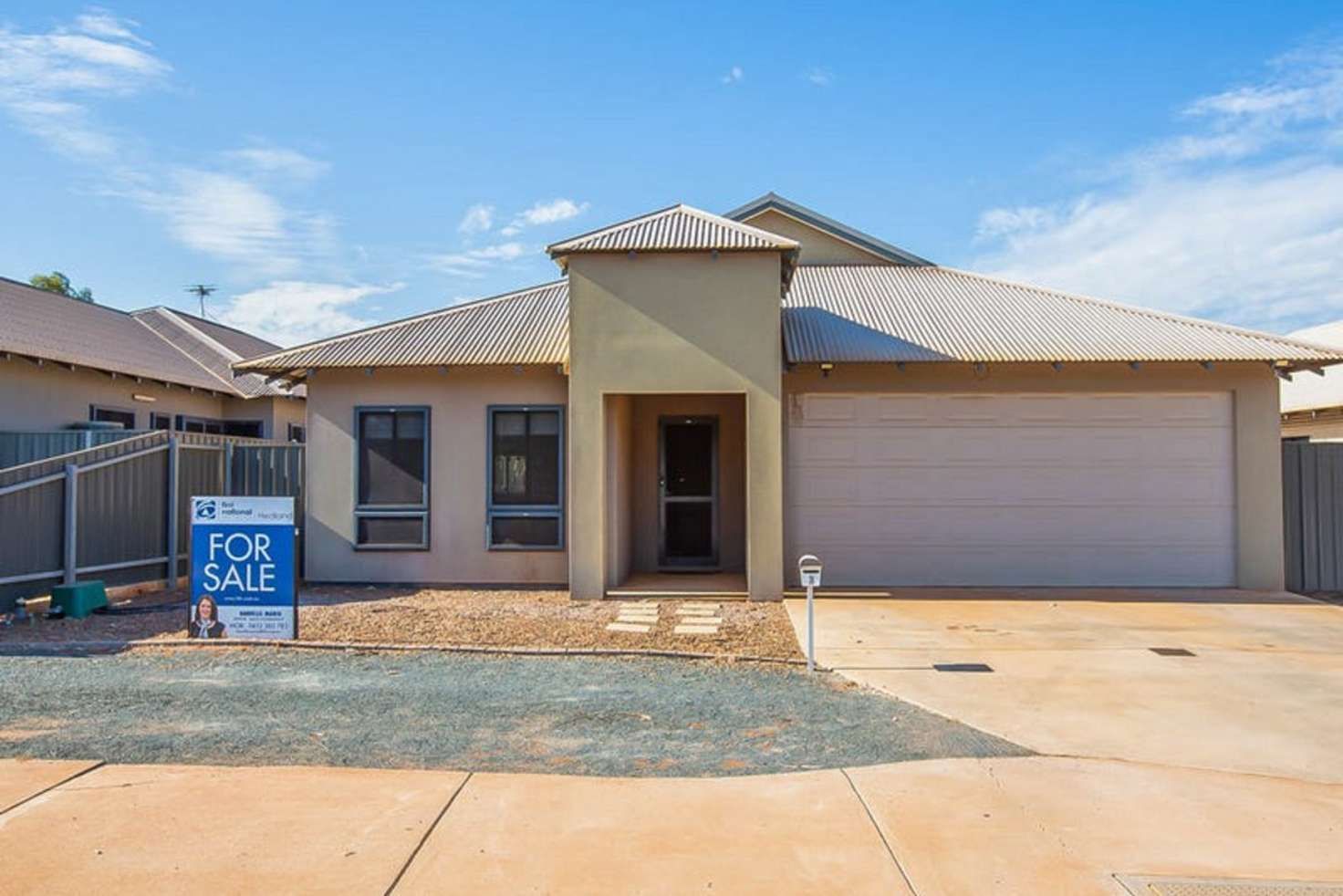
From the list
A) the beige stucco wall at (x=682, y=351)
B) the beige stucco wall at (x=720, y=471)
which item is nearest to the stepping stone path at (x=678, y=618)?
the beige stucco wall at (x=682, y=351)

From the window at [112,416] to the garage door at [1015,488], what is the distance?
1458cm

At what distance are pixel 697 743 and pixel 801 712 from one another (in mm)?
1074

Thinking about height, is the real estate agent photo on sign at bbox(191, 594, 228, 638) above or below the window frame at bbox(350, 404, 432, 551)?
below

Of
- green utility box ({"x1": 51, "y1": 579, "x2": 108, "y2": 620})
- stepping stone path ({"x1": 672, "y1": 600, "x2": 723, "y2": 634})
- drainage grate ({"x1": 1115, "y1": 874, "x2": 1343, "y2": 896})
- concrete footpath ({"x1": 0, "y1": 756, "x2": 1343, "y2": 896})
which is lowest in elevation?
drainage grate ({"x1": 1115, "y1": 874, "x2": 1343, "y2": 896})

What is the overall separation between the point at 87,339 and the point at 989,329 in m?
18.1

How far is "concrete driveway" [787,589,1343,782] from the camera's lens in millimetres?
6195

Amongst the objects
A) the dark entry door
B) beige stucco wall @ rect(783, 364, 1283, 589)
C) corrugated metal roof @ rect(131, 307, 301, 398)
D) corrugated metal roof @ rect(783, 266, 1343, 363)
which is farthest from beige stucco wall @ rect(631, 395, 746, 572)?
corrugated metal roof @ rect(131, 307, 301, 398)

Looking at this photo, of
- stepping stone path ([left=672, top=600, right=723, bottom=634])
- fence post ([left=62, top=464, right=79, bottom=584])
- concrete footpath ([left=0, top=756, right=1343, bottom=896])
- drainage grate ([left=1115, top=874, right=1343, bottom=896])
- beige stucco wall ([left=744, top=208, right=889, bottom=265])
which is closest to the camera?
drainage grate ([left=1115, top=874, right=1343, bottom=896])

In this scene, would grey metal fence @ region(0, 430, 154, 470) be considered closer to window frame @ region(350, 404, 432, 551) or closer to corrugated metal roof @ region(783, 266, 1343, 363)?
window frame @ region(350, 404, 432, 551)

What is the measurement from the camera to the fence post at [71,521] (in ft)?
37.5

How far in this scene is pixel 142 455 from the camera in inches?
511

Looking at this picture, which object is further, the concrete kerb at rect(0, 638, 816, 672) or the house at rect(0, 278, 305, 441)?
the house at rect(0, 278, 305, 441)

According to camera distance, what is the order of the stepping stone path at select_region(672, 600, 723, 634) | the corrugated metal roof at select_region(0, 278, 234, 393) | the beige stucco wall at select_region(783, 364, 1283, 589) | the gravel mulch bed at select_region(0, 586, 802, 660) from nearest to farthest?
the gravel mulch bed at select_region(0, 586, 802, 660)
the stepping stone path at select_region(672, 600, 723, 634)
the beige stucco wall at select_region(783, 364, 1283, 589)
the corrugated metal roof at select_region(0, 278, 234, 393)

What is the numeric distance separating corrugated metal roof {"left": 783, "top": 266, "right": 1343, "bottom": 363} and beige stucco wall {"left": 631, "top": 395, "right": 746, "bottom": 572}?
67.9 inches
